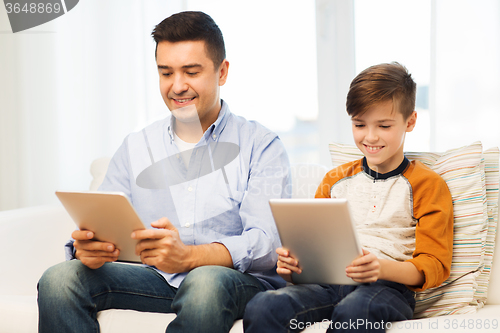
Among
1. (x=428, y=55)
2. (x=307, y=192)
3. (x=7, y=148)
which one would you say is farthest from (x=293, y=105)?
(x=7, y=148)

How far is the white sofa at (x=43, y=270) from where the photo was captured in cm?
103

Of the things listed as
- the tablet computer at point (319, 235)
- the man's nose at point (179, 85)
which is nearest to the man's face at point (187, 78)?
the man's nose at point (179, 85)

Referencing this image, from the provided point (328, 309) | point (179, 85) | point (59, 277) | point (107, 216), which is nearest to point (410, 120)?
point (328, 309)

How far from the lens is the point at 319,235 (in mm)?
980

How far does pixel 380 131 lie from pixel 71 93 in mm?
2126

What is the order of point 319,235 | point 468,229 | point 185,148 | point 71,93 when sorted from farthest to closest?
point 71,93
point 185,148
point 468,229
point 319,235

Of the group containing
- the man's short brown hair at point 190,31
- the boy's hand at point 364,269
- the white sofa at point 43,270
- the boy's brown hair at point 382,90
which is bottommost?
the white sofa at point 43,270

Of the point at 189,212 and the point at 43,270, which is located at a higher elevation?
the point at 189,212

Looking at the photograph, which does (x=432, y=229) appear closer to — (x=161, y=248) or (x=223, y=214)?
(x=223, y=214)

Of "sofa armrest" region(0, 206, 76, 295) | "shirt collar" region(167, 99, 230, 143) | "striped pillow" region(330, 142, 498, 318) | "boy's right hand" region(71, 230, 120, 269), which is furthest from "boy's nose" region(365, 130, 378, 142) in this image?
"sofa armrest" region(0, 206, 76, 295)

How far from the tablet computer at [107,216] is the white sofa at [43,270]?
18 centimetres

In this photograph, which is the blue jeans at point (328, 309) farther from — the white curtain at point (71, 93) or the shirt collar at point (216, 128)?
the white curtain at point (71, 93)

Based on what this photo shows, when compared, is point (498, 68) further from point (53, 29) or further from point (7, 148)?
point (7, 148)

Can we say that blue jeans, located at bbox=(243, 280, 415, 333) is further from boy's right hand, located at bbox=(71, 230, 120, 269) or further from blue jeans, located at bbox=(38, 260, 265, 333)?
boy's right hand, located at bbox=(71, 230, 120, 269)
